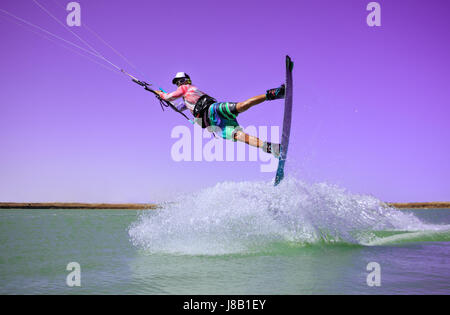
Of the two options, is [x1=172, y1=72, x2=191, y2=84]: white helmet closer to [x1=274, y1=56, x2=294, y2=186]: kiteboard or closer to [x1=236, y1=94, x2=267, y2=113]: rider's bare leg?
[x1=236, y1=94, x2=267, y2=113]: rider's bare leg

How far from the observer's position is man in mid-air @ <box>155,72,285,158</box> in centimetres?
679

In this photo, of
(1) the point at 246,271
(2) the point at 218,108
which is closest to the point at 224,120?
(2) the point at 218,108

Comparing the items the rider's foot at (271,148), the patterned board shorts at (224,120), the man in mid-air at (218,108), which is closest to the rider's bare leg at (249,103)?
the man in mid-air at (218,108)

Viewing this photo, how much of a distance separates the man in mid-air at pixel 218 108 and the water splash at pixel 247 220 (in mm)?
1290

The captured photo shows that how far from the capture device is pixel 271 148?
22.6 feet

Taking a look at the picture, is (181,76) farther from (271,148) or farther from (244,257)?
(244,257)

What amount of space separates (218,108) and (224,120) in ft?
0.98

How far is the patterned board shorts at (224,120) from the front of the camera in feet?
23.1

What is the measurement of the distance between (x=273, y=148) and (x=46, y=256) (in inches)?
220

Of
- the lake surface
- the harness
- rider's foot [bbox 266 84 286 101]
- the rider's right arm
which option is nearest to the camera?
the lake surface

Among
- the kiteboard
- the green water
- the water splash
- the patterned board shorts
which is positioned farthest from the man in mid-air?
the green water

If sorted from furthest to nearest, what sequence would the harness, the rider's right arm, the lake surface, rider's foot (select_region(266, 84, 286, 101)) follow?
the rider's right arm
the harness
rider's foot (select_region(266, 84, 286, 101))
the lake surface
